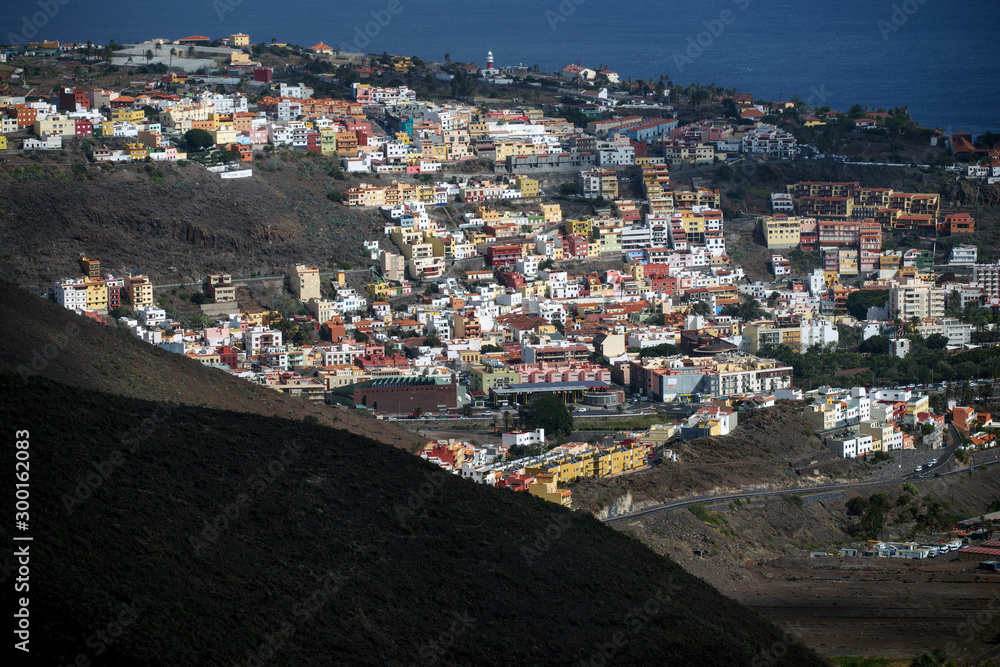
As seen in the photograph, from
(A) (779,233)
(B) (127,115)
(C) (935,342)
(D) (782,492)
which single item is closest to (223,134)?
(B) (127,115)

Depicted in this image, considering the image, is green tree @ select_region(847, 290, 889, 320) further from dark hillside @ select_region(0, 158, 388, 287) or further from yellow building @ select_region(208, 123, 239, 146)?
yellow building @ select_region(208, 123, 239, 146)

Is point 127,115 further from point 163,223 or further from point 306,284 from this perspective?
point 306,284

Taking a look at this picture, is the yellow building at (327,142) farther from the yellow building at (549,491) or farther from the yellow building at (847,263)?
the yellow building at (549,491)

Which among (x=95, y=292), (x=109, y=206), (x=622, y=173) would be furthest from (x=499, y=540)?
(x=622, y=173)

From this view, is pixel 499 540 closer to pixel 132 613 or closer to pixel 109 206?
pixel 132 613

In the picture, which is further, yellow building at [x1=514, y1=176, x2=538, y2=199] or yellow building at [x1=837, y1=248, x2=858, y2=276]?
yellow building at [x1=514, y1=176, x2=538, y2=199]

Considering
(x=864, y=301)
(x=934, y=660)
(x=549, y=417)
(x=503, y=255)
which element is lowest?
(x=934, y=660)

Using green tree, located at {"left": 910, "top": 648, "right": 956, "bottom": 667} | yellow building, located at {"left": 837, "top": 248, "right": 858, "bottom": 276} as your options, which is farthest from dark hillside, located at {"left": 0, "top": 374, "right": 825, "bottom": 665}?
yellow building, located at {"left": 837, "top": 248, "right": 858, "bottom": 276}
